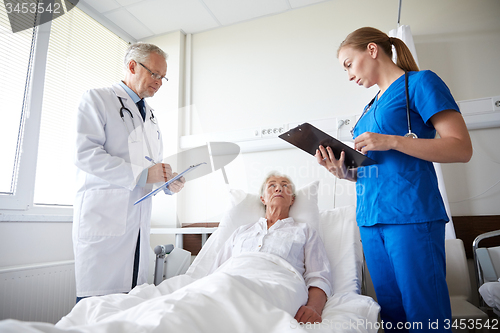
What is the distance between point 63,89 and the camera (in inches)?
103

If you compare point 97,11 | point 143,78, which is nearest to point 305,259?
point 143,78

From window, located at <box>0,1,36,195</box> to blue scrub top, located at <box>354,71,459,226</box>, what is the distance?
2.25 metres

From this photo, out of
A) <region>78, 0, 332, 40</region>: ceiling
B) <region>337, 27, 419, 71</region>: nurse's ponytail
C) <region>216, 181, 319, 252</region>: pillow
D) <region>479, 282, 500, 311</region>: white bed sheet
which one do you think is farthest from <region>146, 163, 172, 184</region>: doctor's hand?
<region>78, 0, 332, 40</region>: ceiling

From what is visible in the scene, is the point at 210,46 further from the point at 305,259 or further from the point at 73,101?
the point at 305,259

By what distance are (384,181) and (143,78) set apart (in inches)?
52.3

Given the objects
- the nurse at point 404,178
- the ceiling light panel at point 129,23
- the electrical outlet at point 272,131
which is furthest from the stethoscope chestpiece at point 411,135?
the ceiling light panel at point 129,23

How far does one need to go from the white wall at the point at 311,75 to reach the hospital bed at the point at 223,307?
2.94 feet

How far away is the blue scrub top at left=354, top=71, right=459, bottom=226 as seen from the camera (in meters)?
1.01

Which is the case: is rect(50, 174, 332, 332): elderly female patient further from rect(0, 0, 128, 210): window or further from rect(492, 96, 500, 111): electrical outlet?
rect(492, 96, 500, 111): electrical outlet

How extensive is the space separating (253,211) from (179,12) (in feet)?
6.80

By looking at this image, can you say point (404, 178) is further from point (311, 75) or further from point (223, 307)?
point (311, 75)

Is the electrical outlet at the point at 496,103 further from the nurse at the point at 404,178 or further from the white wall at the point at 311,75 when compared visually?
the nurse at the point at 404,178

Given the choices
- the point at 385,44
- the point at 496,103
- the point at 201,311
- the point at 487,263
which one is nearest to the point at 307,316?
the point at 201,311

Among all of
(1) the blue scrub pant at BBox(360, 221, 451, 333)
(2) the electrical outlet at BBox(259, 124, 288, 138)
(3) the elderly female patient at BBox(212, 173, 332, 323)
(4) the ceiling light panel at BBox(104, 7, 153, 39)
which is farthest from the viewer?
(4) the ceiling light panel at BBox(104, 7, 153, 39)
